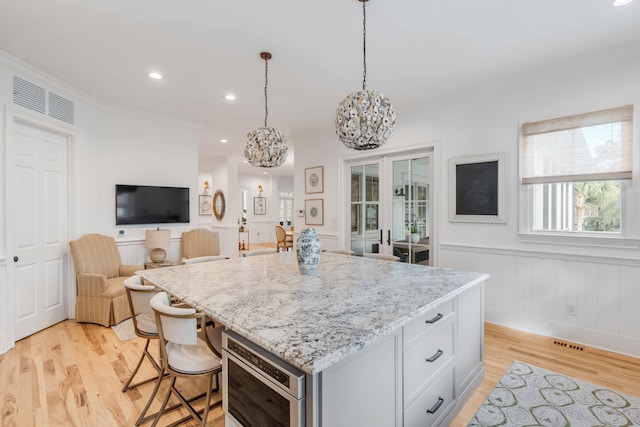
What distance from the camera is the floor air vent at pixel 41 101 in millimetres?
3014

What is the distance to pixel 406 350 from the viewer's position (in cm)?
144

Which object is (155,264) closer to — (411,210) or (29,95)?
(29,95)

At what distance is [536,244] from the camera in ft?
10.5

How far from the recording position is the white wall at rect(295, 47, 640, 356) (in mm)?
2732

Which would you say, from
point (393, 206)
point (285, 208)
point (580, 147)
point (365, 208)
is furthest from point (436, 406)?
point (285, 208)

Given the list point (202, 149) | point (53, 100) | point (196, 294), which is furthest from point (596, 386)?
point (202, 149)

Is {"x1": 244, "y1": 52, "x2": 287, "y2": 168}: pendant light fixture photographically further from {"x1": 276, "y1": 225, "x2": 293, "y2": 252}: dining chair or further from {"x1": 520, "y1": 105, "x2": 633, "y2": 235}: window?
{"x1": 276, "y1": 225, "x2": 293, "y2": 252}: dining chair

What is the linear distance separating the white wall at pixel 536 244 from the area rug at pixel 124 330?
3.76 meters

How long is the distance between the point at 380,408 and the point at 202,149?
667 cm

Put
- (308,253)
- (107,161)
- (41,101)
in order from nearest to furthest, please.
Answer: (308,253) < (41,101) < (107,161)

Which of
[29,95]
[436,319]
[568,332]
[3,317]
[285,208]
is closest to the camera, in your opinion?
[436,319]

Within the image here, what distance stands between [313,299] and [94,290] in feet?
10.7

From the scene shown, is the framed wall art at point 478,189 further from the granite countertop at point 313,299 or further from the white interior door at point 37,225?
the white interior door at point 37,225

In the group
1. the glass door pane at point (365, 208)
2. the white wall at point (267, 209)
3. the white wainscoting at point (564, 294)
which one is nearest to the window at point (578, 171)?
the white wainscoting at point (564, 294)
